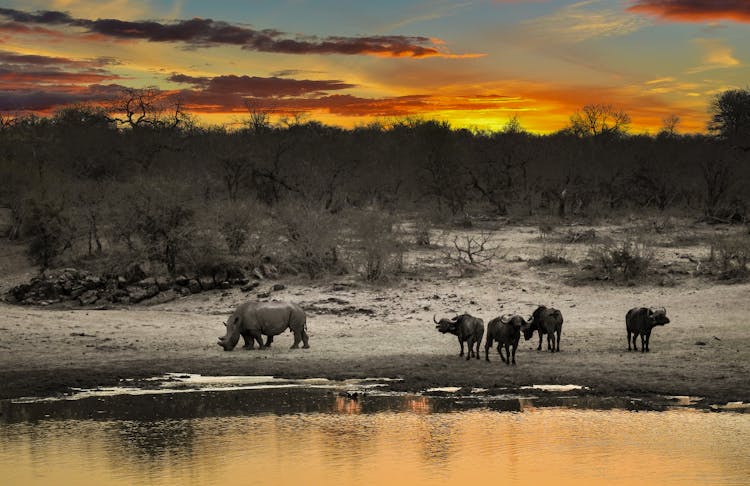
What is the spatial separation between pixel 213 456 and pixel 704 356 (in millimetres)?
8929

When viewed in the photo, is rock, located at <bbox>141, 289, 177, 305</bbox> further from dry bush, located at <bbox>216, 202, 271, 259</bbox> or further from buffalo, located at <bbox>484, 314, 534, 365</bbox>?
buffalo, located at <bbox>484, 314, 534, 365</bbox>

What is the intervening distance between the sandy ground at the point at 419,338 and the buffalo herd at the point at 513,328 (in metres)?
0.29

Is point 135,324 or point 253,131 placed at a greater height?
point 253,131

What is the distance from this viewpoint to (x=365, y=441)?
476 inches

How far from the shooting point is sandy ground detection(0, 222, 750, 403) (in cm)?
1550

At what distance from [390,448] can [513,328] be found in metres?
4.92

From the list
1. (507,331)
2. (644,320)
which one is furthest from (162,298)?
(644,320)

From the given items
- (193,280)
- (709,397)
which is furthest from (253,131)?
(709,397)

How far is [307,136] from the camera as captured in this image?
55.0 m

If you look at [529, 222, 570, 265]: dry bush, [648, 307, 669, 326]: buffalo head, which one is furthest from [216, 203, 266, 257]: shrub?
[648, 307, 669, 326]: buffalo head

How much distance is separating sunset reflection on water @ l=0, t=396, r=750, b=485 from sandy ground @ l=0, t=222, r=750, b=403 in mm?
1930

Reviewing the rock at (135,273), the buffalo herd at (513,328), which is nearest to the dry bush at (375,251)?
the rock at (135,273)

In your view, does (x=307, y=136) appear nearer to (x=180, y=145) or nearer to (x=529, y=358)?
(x=180, y=145)

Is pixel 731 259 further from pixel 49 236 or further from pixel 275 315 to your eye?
pixel 49 236
